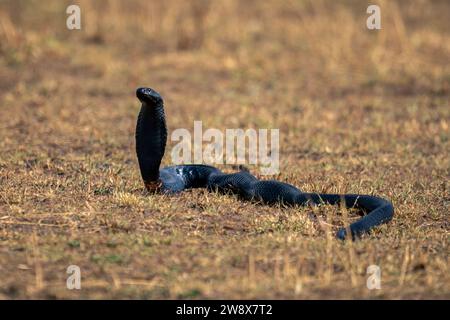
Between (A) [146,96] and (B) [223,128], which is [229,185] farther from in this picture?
(B) [223,128]

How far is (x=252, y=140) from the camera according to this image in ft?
34.7

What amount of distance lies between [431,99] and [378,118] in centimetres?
147

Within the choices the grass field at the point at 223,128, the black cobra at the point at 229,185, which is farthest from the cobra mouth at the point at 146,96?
the grass field at the point at 223,128

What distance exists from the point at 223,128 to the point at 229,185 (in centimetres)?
345

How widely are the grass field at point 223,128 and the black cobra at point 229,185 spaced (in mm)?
140

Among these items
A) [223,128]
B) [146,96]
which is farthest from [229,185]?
[223,128]

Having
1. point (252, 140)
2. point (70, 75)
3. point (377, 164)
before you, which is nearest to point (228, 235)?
point (377, 164)

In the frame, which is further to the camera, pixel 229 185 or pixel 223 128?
pixel 223 128

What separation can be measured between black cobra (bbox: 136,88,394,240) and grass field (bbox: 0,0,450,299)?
140mm

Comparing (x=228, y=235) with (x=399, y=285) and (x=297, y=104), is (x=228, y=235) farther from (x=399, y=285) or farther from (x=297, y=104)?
(x=297, y=104)

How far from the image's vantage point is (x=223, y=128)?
1113 cm

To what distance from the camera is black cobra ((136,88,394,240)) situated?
6.73 meters

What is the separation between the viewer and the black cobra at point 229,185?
265 inches

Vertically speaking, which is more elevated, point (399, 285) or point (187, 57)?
point (187, 57)
